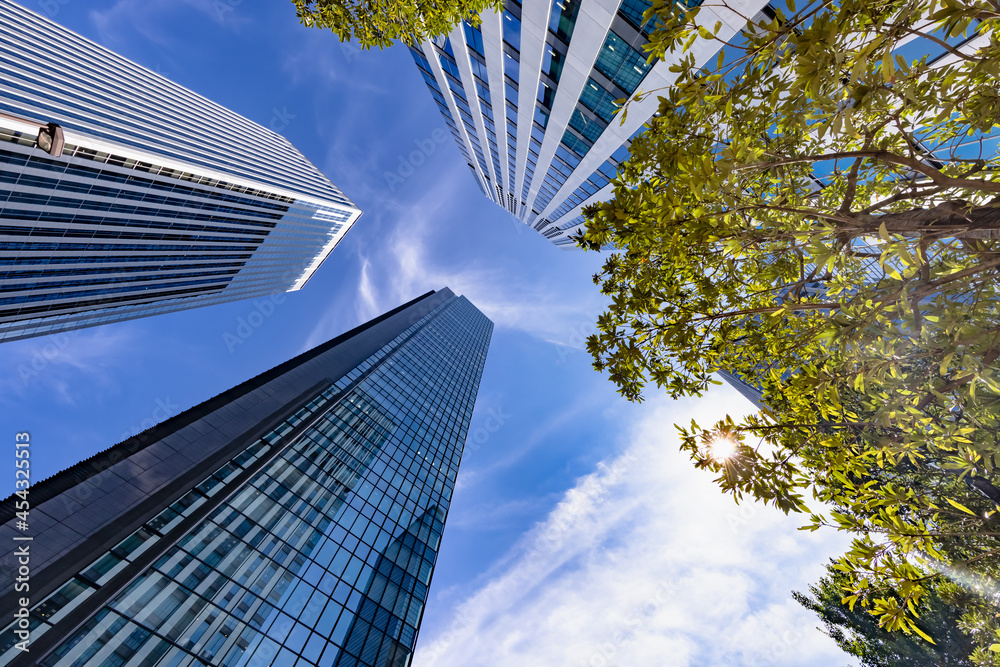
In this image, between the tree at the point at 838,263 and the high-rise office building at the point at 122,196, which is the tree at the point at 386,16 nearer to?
the tree at the point at 838,263

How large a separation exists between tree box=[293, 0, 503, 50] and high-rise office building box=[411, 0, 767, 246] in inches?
155

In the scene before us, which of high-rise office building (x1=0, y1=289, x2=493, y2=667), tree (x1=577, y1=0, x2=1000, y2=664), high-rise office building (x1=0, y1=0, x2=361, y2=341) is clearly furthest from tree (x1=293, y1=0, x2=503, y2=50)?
high-rise office building (x1=0, y1=0, x2=361, y2=341)

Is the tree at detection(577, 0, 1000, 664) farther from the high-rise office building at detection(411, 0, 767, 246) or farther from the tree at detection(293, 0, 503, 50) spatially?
the high-rise office building at detection(411, 0, 767, 246)

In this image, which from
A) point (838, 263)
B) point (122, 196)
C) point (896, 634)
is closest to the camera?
point (838, 263)

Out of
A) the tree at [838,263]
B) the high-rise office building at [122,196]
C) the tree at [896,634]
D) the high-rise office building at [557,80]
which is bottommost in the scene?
the tree at [896,634]

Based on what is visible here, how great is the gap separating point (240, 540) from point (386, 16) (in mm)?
17724

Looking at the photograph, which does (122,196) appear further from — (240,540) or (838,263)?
(838,263)

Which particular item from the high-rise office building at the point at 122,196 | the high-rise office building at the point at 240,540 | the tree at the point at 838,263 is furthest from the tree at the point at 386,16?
the high-rise office building at the point at 122,196

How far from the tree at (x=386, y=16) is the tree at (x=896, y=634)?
15934 millimetres

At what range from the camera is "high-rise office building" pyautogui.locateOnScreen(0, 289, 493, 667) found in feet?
32.3

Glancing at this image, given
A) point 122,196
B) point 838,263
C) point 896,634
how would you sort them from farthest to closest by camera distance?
point 122,196 < point 896,634 < point 838,263

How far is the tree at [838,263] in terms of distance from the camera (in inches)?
116

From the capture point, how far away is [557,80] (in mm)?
13977

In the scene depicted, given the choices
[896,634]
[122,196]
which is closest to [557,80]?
[896,634]
